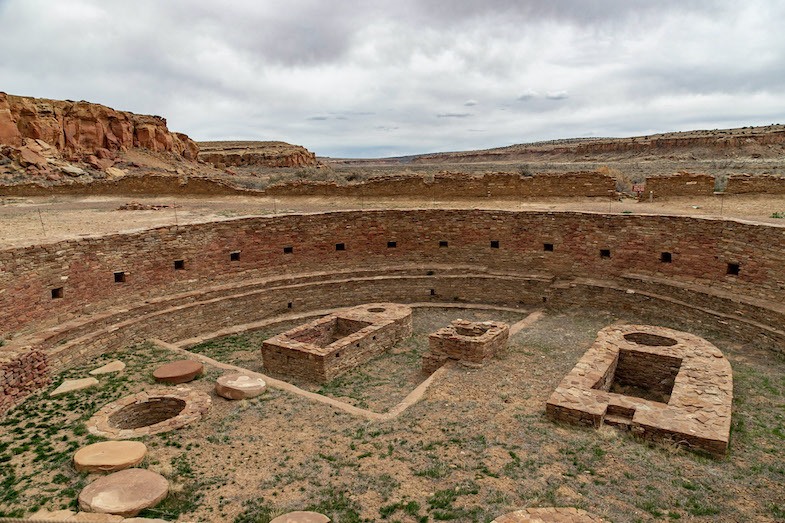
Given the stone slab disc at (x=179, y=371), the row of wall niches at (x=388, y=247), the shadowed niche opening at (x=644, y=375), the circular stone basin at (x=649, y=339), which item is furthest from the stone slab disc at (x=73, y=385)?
the circular stone basin at (x=649, y=339)

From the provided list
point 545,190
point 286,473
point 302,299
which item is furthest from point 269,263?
point 545,190

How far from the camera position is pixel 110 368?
10.0 m

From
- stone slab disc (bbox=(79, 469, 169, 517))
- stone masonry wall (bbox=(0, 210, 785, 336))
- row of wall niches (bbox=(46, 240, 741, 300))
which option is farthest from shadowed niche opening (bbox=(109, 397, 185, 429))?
row of wall niches (bbox=(46, 240, 741, 300))

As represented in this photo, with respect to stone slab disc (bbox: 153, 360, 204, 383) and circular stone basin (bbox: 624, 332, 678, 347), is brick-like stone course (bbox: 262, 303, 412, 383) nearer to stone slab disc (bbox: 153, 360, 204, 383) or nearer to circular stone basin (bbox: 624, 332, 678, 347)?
stone slab disc (bbox: 153, 360, 204, 383)

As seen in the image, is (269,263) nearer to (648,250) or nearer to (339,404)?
(339,404)

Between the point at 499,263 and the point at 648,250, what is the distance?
4297 mm

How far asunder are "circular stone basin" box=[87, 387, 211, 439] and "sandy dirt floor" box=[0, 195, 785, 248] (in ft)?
20.8

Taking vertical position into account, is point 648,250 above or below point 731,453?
above

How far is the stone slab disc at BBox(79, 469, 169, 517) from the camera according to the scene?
219 inches

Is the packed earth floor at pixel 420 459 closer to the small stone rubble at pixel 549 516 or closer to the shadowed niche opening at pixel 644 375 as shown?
the small stone rubble at pixel 549 516

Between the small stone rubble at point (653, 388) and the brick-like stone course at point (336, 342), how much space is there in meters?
4.49

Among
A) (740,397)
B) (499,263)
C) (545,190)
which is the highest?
(545,190)

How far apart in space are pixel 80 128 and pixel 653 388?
4760 centimetres

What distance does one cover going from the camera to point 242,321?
13859mm
